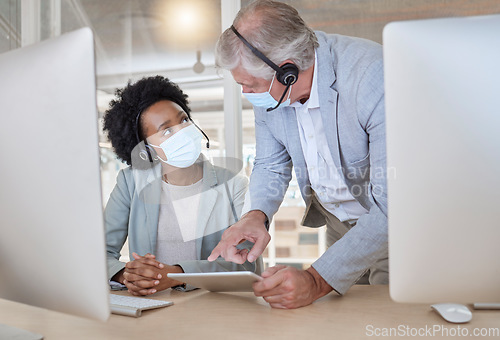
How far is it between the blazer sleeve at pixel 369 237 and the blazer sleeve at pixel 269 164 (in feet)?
1.39

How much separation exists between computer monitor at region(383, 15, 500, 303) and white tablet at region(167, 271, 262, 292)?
17.9 inches

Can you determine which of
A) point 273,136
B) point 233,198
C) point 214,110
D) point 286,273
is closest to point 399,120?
point 286,273

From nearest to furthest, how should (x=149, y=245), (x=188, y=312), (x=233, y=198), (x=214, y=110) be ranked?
1. (x=188, y=312)
2. (x=149, y=245)
3. (x=233, y=198)
4. (x=214, y=110)

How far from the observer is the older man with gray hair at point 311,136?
1.18m

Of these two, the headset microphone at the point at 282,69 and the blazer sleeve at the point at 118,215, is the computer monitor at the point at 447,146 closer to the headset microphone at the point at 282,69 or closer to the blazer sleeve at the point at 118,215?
the headset microphone at the point at 282,69

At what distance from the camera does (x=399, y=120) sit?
602 mm

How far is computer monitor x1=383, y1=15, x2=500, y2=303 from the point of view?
0.58 m

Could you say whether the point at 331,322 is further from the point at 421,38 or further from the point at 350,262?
the point at 421,38

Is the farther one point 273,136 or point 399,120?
point 273,136

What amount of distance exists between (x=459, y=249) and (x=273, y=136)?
111 centimetres

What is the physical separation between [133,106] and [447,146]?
1.68m

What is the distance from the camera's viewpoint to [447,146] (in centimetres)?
59

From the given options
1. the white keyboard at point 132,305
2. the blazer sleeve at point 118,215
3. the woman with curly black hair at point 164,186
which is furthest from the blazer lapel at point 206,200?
the white keyboard at point 132,305

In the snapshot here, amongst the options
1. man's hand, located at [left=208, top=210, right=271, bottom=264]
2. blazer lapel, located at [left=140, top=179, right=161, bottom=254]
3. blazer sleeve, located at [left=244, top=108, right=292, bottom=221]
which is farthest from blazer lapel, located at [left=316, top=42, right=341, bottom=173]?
blazer lapel, located at [left=140, top=179, right=161, bottom=254]
